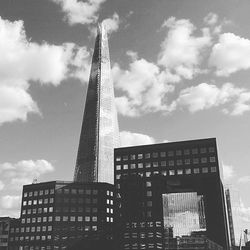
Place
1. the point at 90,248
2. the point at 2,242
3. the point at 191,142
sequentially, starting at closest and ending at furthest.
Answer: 1. the point at 191,142
2. the point at 90,248
3. the point at 2,242

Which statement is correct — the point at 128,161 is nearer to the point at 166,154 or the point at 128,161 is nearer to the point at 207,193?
the point at 166,154

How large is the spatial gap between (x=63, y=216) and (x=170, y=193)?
5262 centimetres

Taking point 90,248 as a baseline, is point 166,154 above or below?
above

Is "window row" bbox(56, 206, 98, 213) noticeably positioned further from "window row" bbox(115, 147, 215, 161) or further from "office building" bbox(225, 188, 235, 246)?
"office building" bbox(225, 188, 235, 246)

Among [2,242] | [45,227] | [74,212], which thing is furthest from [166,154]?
[2,242]

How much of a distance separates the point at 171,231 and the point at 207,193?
20349 millimetres

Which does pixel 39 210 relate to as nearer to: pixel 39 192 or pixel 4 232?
pixel 39 192

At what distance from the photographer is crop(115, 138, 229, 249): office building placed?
138 metres

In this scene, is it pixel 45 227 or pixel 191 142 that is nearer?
pixel 191 142

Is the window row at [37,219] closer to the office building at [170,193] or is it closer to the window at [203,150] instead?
the office building at [170,193]

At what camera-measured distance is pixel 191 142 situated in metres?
150

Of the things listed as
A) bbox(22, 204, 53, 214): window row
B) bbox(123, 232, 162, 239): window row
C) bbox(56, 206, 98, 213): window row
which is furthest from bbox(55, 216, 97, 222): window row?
bbox(123, 232, 162, 239): window row

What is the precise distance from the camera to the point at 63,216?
165125 millimetres

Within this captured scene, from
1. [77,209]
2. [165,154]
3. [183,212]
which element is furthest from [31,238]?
[165,154]
